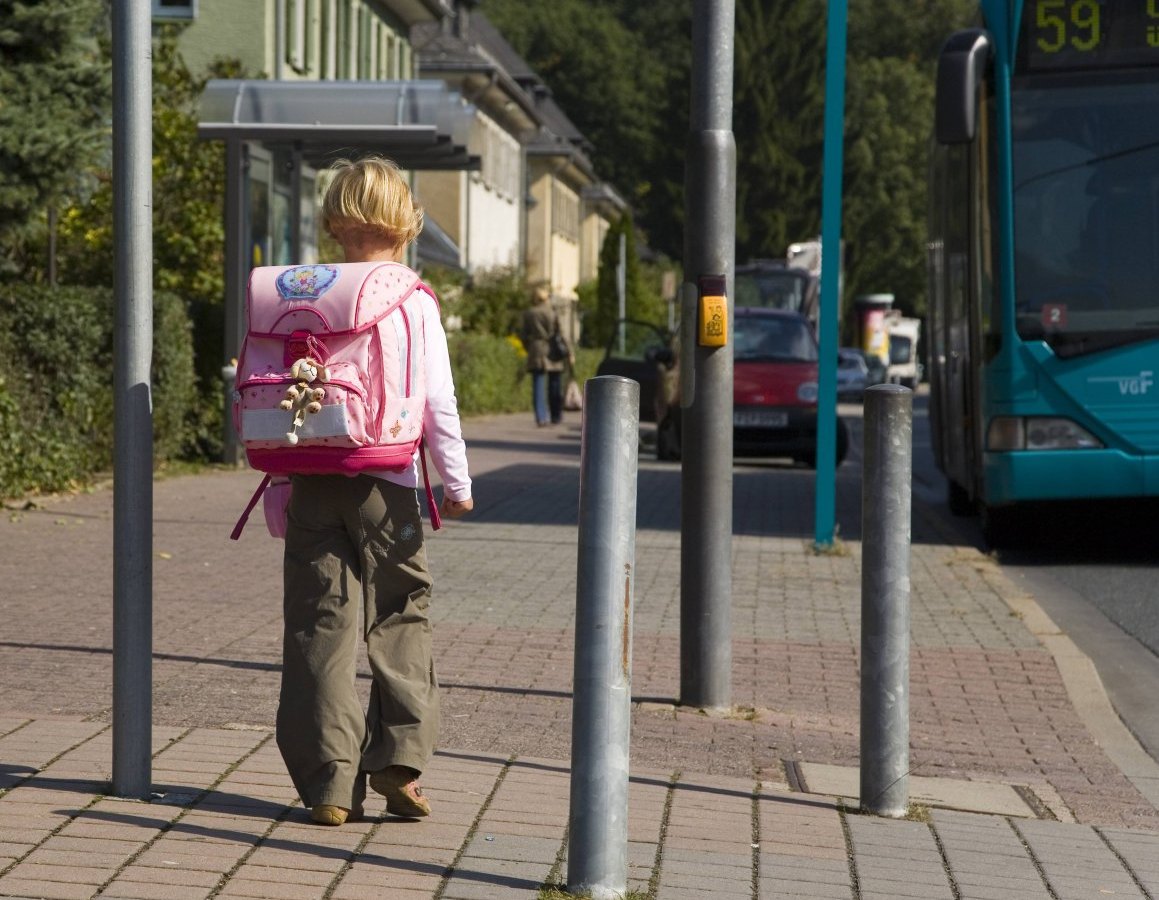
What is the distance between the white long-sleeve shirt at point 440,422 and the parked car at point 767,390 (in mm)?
15798

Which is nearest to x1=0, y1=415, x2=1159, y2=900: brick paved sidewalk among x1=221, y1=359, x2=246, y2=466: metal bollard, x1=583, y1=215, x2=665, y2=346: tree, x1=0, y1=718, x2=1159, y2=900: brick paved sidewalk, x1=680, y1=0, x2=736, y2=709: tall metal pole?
x1=0, y1=718, x2=1159, y2=900: brick paved sidewalk

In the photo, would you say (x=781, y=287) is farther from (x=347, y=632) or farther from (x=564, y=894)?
(x=564, y=894)

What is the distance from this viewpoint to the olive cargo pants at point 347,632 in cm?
456

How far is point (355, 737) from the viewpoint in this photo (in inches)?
181

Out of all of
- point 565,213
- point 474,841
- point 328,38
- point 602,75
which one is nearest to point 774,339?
point 328,38

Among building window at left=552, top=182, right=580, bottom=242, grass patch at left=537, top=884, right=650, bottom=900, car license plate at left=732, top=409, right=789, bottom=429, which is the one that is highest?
building window at left=552, top=182, right=580, bottom=242

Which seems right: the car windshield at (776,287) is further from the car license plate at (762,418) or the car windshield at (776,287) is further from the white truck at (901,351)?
the car license plate at (762,418)

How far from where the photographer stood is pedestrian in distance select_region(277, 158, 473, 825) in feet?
15.0

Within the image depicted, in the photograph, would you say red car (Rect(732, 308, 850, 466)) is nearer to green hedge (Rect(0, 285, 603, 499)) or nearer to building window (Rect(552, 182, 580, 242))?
green hedge (Rect(0, 285, 603, 499))

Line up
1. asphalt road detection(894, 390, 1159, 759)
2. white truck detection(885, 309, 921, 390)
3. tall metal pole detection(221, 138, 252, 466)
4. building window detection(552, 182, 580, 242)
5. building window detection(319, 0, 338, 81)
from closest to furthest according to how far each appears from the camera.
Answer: asphalt road detection(894, 390, 1159, 759), tall metal pole detection(221, 138, 252, 466), building window detection(319, 0, 338, 81), building window detection(552, 182, 580, 242), white truck detection(885, 309, 921, 390)

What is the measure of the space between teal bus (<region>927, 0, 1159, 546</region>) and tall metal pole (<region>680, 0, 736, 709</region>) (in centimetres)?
541

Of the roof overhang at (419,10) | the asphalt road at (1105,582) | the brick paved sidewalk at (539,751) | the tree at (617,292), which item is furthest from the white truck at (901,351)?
the brick paved sidewalk at (539,751)

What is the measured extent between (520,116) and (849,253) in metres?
27.3

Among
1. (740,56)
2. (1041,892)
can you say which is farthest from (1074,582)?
(740,56)
